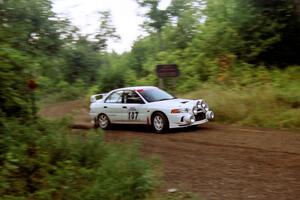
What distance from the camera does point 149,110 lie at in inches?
543

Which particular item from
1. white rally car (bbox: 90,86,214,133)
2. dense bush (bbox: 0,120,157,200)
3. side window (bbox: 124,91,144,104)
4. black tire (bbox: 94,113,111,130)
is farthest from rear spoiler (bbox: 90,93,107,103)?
dense bush (bbox: 0,120,157,200)

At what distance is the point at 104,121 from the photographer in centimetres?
1553

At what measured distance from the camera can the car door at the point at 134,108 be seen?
14000mm

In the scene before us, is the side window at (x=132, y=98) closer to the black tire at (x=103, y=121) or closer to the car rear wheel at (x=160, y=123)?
the car rear wheel at (x=160, y=123)

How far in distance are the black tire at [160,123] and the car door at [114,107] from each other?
142 cm

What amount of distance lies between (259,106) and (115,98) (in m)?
5.03

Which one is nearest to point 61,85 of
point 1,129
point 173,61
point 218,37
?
point 173,61

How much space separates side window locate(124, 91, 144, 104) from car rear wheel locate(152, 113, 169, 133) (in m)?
0.76

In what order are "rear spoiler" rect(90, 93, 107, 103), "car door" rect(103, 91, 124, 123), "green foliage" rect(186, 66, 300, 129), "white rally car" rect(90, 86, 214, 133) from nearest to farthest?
"white rally car" rect(90, 86, 214, 133)
"green foliage" rect(186, 66, 300, 129)
"car door" rect(103, 91, 124, 123)
"rear spoiler" rect(90, 93, 107, 103)

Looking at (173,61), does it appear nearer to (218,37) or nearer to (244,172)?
(218,37)

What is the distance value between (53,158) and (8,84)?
192 centimetres

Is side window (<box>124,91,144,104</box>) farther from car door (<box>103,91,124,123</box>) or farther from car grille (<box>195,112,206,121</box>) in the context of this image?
car grille (<box>195,112,206,121</box>)

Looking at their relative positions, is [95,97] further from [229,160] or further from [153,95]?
[229,160]

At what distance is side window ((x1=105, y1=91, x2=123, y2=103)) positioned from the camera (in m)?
14.9
